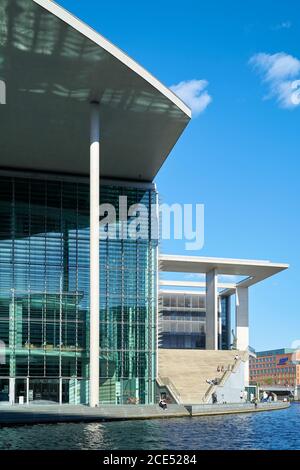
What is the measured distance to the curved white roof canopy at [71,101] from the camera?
97.3ft

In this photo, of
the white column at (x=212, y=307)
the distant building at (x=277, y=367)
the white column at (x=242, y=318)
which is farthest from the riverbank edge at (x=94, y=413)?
the distant building at (x=277, y=367)

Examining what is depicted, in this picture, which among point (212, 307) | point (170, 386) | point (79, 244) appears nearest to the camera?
point (170, 386)

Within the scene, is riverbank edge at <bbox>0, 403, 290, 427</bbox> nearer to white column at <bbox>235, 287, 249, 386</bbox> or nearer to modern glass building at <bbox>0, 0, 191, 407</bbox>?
modern glass building at <bbox>0, 0, 191, 407</bbox>

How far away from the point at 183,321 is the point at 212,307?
17.0 metres

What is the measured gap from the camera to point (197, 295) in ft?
271

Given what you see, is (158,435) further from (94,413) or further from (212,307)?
(212,307)

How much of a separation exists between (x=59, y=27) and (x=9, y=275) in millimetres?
16056

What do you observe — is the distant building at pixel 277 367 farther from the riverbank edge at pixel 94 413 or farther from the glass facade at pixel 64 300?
the riverbank edge at pixel 94 413

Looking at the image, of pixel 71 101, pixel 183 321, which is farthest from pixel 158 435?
pixel 183 321

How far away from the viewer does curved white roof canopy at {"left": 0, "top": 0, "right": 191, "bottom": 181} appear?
29.7m

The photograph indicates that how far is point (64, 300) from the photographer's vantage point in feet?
136

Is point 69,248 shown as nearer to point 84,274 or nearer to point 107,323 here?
point 84,274
